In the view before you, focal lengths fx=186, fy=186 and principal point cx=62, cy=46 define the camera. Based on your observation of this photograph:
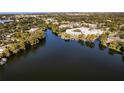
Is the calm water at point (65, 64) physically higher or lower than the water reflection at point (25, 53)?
higher

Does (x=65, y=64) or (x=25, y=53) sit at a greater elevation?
(x=65, y=64)

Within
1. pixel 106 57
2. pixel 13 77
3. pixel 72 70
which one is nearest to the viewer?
pixel 13 77

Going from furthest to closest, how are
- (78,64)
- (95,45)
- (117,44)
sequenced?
(95,45)
(117,44)
(78,64)

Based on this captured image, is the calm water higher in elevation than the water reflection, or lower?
higher

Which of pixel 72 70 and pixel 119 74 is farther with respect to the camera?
pixel 72 70

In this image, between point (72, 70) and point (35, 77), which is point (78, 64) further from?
point (35, 77)

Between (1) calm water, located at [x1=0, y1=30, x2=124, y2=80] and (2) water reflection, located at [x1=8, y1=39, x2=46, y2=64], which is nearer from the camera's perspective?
(1) calm water, located at [x1=0, y1=30, x2=124, y2=80]

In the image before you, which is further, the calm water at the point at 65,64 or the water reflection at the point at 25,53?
the water reflection at the point at 25,53

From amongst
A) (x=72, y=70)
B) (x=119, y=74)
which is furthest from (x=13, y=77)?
(x=119, y=74)
